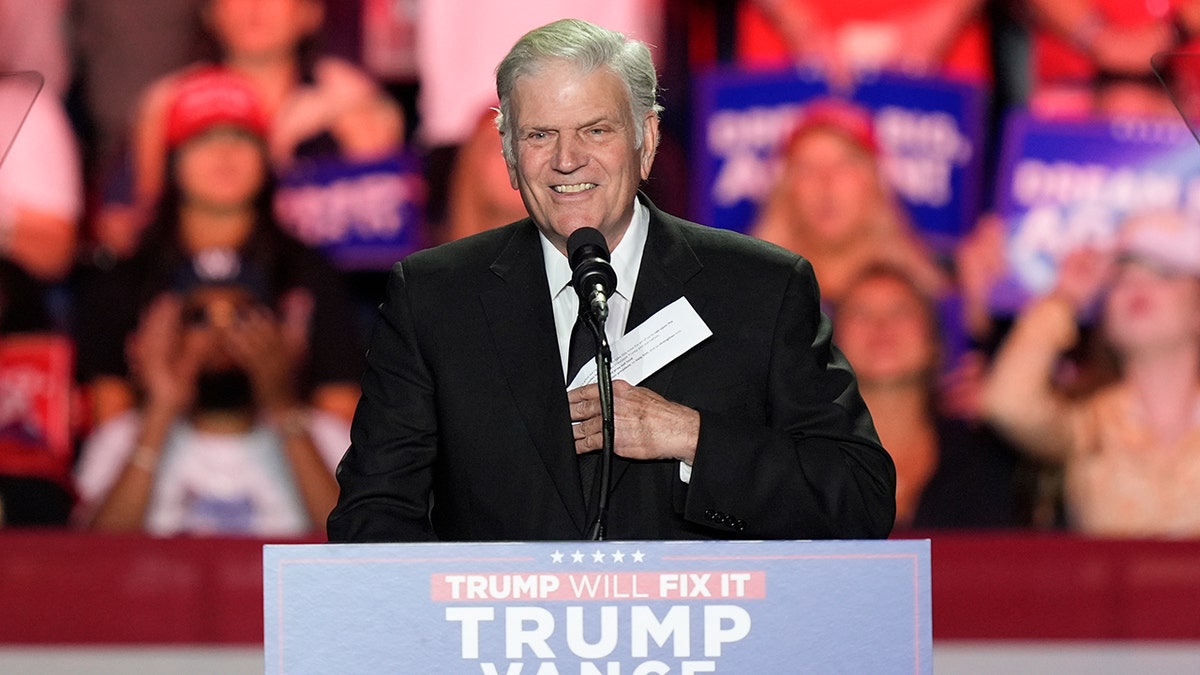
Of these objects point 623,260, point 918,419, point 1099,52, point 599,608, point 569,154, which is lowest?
point 918,419

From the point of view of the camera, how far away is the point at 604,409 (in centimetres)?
125

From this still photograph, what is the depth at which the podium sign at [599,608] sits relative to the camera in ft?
3.61

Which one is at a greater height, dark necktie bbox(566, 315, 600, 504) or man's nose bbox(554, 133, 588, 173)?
man's nose bbox(554, 133, 588, 173)

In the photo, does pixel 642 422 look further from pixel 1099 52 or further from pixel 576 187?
pixel 1099 52

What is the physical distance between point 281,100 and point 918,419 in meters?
1.91

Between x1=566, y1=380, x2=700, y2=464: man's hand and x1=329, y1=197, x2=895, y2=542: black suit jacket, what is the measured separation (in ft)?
0.06

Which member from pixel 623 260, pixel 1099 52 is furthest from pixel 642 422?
pixel 1099 52

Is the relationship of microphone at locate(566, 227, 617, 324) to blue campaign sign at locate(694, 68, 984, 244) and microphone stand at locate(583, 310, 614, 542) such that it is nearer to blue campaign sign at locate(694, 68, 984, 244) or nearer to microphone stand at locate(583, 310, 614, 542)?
microphone stand at locate(583, 310, 614, 542)

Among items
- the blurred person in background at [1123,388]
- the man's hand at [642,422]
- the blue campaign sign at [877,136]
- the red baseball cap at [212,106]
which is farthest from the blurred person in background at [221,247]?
the man's hand at [642,422]

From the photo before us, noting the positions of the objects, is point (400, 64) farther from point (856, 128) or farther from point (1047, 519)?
point (1047, 519)

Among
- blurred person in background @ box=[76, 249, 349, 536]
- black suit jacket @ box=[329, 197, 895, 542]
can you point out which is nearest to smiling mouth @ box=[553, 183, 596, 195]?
black suit jacket @ box=[329, 197, 895, 542]

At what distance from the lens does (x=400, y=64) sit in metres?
3.87

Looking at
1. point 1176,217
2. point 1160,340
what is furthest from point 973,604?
point 1176,217

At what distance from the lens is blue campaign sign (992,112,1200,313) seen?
3.79 m
